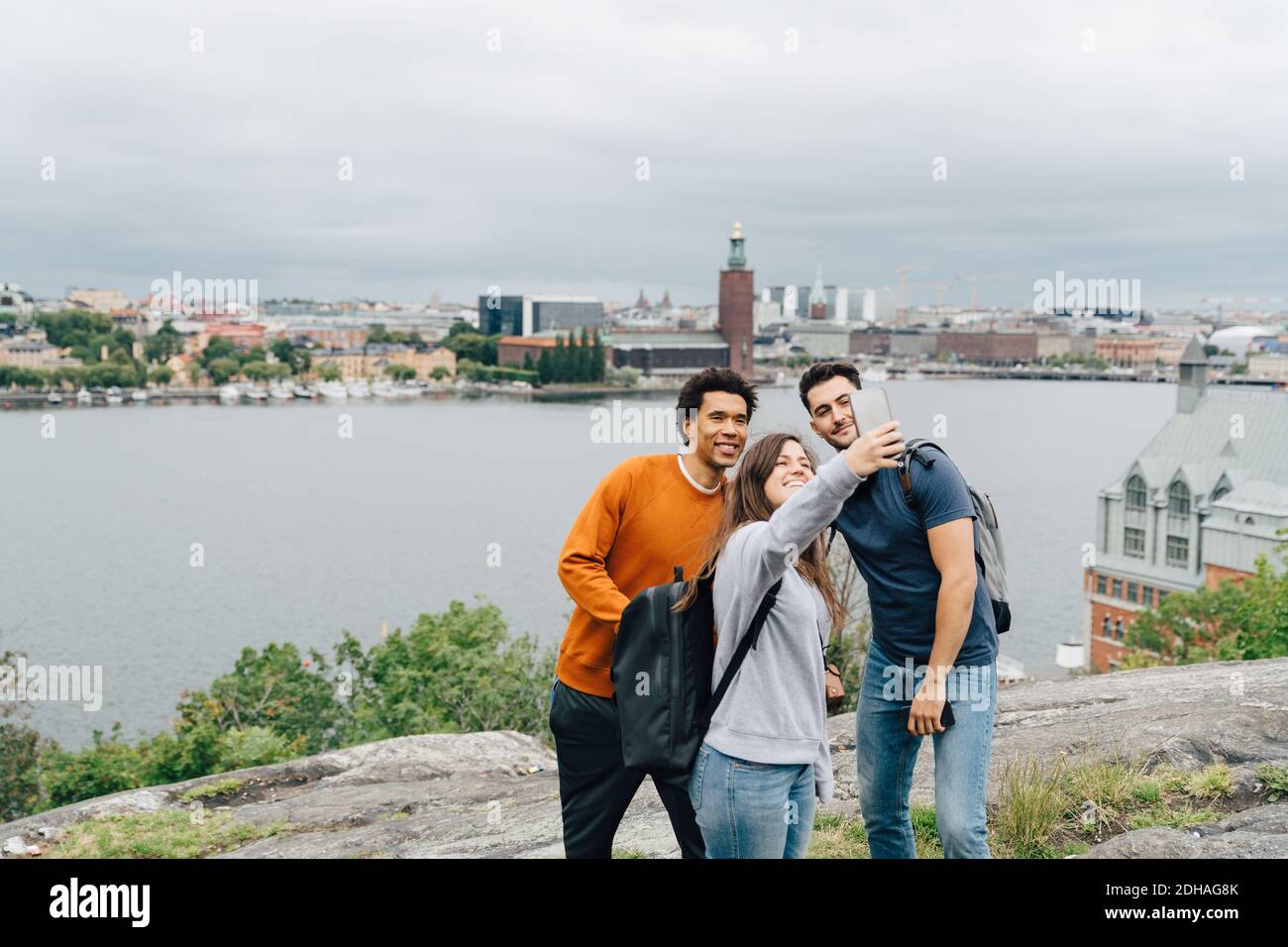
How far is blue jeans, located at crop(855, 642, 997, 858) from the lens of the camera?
248 cm

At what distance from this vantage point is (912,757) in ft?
8.81

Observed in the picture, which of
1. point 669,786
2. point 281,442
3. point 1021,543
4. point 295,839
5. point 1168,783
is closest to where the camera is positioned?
point 669,786

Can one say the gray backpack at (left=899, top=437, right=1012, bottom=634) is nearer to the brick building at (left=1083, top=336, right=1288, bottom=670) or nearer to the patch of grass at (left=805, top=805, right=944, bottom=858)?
the patch of grass at (left=805, top=805, right=944, bottom=858)

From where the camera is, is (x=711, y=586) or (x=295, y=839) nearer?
(x=711, y=586)

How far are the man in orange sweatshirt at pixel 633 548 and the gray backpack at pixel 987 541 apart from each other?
14.4 inches

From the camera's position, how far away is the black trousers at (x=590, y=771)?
2.79 meters

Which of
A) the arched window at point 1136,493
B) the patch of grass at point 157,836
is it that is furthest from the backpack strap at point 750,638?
the arched window at point 1136,493

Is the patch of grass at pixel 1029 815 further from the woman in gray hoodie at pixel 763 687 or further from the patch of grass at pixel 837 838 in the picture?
the woman in gray hoodie at pixel 763 687

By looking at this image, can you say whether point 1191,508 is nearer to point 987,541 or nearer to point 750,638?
point 987,541

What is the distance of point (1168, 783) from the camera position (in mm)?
3648

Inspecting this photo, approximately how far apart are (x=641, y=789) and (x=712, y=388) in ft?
7.97
